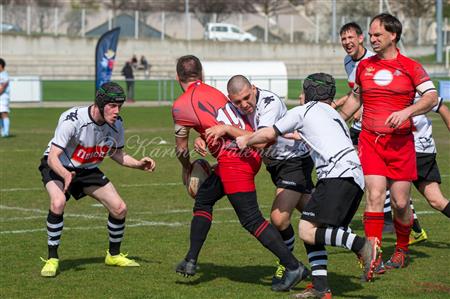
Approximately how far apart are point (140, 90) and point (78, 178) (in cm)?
3933

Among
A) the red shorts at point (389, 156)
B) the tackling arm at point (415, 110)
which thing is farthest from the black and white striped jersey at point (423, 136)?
the tackling arm at point (415, 110)

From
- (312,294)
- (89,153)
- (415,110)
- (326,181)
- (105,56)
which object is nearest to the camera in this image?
(326,181)

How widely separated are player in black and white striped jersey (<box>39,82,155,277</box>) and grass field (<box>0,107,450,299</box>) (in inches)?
16.2

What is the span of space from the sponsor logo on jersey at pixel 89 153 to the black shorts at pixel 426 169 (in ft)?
10.8

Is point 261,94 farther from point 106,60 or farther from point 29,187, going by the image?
point 106,60

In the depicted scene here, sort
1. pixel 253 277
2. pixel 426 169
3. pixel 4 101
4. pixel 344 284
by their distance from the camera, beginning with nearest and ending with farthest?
pixel 344 284 < pixel 253 277 < pixel 426 169 < pixel 4 101

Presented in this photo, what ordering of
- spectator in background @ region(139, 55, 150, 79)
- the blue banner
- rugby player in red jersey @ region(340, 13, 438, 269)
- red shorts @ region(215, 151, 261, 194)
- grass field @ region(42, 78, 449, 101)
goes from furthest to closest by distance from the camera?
spectator in background @ region(139, 55, 150, 79), grass field @ region(42, 78, 449, 101), the blue banner, rugby player in red jersey @ region(340, 13, 438, 269), red shorts @ region(215, 151, 261, 194)

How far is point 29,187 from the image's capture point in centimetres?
1672

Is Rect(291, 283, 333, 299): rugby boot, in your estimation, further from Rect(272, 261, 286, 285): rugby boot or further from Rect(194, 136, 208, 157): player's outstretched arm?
Rect(194, 136, 208, 157): player's outstretched arm

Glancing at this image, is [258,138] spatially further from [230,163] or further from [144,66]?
[144,66]

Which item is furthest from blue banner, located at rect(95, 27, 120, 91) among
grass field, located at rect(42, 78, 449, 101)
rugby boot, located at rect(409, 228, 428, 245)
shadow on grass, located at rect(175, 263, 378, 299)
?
shadow on grass, located at rect(175, 263, 378, 299)

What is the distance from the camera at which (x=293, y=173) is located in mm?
9188

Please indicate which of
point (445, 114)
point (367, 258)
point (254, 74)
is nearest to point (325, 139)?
point (367, 258)

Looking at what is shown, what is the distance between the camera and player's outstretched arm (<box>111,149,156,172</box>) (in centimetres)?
983
